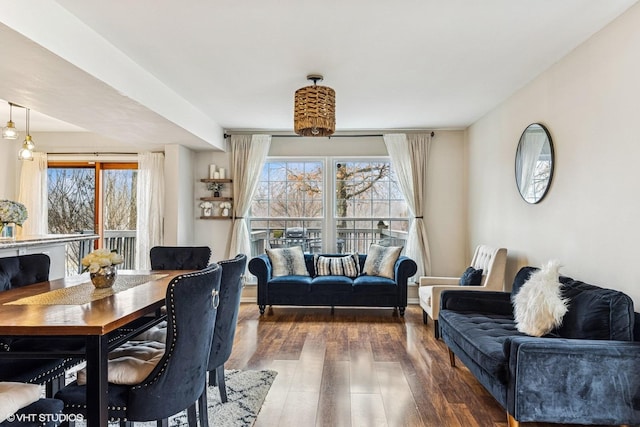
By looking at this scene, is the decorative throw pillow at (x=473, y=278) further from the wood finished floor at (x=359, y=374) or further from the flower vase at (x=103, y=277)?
the flower vase at (x=103, y=277)

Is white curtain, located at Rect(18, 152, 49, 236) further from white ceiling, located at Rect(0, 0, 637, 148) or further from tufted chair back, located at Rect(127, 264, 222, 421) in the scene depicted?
tufted chair back, located at Rect(127, 264, 222, 421)

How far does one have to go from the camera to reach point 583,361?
2223 millimetres

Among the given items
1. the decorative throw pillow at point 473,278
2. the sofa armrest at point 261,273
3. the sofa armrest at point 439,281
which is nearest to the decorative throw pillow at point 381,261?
the sofa armrest at point 439,281

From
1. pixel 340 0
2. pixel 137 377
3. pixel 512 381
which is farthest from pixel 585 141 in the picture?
pixel 137 377

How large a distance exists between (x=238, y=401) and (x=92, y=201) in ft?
15.5

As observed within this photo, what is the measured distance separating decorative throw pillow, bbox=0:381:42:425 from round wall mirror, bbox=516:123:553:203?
3767 millimetres

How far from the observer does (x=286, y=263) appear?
571cm

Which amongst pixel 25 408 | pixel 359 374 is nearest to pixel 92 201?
pixel 359 374

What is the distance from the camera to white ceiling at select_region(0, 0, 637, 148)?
2.53 metres

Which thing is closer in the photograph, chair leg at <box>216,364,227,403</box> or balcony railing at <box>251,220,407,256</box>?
chair leg at <box>216,364,227,403</box>

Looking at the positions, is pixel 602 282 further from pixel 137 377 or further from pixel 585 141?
pixel 137 377

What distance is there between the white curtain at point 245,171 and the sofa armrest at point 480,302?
135 inches

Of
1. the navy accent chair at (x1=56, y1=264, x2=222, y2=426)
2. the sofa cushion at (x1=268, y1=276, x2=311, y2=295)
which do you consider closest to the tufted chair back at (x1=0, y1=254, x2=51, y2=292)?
the navy accent chair at (x1=56, y1=264, x2=222, y2=426)

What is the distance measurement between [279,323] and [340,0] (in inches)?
147
